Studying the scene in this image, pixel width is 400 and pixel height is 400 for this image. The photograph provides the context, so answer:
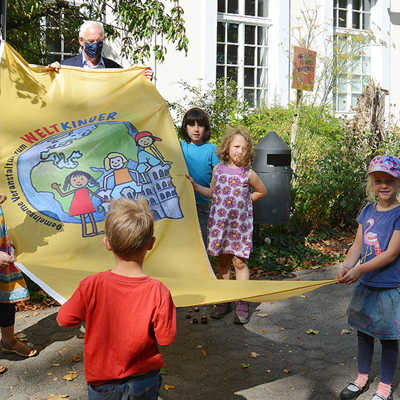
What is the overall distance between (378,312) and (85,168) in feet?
8.42

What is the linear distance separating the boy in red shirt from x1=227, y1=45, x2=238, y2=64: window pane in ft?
36.5

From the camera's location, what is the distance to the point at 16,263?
147 inches

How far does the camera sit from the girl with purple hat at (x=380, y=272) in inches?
130

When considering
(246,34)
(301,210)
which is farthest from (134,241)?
(246,34)

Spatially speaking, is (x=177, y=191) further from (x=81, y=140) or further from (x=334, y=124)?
(x=334, y=124)

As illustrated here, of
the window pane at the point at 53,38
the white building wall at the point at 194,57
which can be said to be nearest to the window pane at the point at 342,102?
the white building wall at the point at 194,57

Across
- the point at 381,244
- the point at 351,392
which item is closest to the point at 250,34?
the point at 381,244

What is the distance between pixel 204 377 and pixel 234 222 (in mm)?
1461

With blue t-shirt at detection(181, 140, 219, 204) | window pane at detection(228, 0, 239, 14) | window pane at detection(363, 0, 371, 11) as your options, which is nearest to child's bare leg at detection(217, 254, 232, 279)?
blue t-shirt at detection(181, 140, 219, 204)

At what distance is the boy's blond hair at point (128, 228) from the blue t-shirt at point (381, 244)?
168cm

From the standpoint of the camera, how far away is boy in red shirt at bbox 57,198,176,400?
7.46 ft

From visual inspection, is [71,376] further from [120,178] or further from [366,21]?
[366,21]

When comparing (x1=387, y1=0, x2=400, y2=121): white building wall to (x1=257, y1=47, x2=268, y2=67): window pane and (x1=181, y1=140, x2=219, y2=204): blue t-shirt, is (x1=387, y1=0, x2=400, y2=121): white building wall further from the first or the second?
(x1=181, y1=140, x2=219, y2=204): blue t-shirt

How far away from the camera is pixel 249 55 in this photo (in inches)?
522
